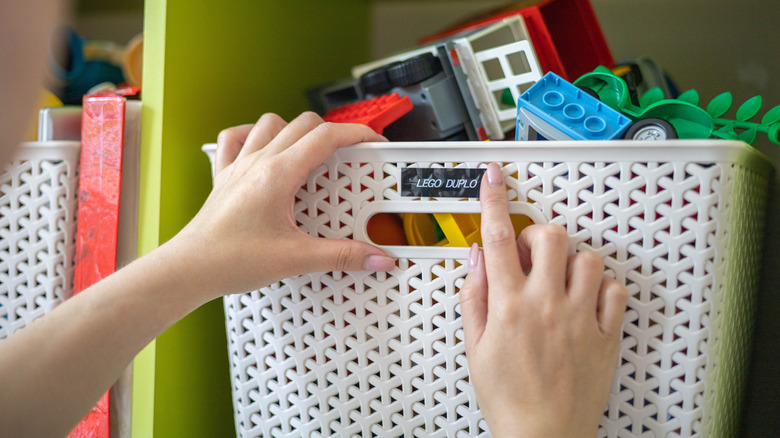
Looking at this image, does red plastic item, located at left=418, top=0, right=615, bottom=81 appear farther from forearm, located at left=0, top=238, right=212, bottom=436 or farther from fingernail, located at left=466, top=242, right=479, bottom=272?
forearm, located at left=0, top=238, right=212, bottom=436

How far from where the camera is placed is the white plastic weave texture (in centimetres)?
59

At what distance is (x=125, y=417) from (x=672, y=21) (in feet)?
3.01

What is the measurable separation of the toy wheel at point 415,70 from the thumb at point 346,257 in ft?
0.68

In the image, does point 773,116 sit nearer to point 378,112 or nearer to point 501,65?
point 501,65

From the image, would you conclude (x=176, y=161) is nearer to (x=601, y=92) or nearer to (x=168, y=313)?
(x=168, y=313)

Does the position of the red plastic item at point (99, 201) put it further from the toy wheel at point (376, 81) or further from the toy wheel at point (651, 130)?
the toy wheel at point (651, 130)

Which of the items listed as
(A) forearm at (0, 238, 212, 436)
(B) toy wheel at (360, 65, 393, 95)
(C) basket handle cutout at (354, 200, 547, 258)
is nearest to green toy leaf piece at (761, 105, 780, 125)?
(C) basket handle cutout at (354, 200, 547, 258)

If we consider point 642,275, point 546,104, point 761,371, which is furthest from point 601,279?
point 761,371

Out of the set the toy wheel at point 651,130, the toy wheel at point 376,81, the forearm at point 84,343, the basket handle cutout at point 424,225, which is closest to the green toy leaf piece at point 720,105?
the toy wheel at point 651,130

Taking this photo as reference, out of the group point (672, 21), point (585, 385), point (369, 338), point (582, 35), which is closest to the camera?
point (585, 385)

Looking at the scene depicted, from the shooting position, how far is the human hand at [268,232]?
18.8 inches

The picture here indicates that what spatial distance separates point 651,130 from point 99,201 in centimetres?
54

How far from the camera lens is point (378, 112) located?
0.58 m

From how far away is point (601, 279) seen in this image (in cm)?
44
